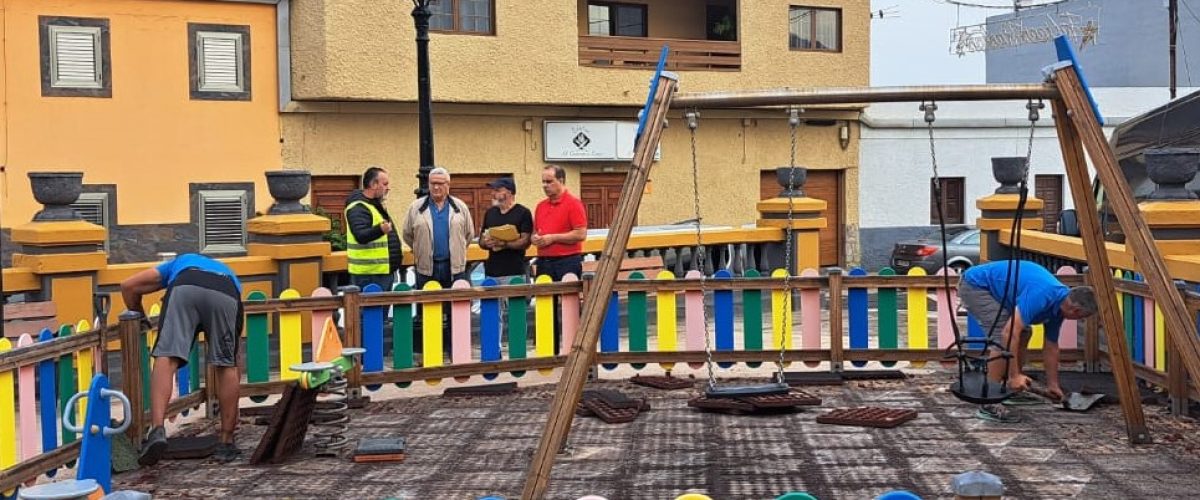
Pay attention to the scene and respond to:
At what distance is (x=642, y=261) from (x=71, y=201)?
20.3 feet

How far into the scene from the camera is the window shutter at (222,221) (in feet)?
79.8

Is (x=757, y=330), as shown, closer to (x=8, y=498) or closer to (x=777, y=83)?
(x=8, y=498)

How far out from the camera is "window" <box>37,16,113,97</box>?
22469mm

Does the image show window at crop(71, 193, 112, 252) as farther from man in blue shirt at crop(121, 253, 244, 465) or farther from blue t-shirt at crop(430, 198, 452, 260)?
man in blue shirt at crop(121, 253, 244, 465)

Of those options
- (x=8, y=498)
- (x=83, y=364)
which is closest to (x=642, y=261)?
(x=83, y=364)

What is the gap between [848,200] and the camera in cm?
3244

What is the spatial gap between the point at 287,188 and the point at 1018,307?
25.1 feet

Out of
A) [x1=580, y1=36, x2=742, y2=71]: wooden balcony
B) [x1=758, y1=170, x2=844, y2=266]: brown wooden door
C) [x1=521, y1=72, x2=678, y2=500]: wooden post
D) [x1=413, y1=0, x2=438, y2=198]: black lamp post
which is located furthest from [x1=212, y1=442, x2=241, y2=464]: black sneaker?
[x1=758, y1=170, x2=844, y2=266]: brown wooden door

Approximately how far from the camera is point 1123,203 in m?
8.52

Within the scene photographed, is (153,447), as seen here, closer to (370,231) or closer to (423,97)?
(370,231)

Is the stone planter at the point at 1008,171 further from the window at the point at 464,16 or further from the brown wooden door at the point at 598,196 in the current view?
Result: the brown wooden door at the point at 598,196

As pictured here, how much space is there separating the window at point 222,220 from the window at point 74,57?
2490 mm

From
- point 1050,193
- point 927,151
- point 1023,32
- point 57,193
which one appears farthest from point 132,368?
point 1023,32

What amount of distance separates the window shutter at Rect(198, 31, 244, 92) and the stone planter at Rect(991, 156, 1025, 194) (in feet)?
43.5
